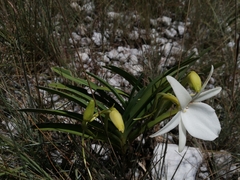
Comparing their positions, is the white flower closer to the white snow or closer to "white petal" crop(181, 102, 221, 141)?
"white petal" crop(181, 102, 221, 141)

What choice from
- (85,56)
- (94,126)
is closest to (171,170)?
(94,126)

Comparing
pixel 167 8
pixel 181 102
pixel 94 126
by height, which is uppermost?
pixel 167 8

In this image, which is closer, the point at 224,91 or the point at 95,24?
the point at 224,91

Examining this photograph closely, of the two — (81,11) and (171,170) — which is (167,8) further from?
(171,170)

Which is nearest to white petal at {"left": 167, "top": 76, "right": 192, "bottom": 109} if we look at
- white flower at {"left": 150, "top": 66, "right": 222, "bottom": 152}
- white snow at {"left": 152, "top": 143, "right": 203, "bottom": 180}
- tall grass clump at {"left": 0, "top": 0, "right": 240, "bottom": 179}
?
white flower at {"left": 150, "top": 66, "right": 222, "bottom": 152}

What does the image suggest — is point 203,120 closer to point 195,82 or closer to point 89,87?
point 195,82

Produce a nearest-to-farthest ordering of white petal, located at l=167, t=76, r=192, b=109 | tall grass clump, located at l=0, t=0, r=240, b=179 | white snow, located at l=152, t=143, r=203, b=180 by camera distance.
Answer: white petal, located at l=167, t=76, r=192, b=109 → tall grass clump, located at l=0, t=0, r=240, b=179 → white snow, located at l=152, t=143, r=203, b=180
